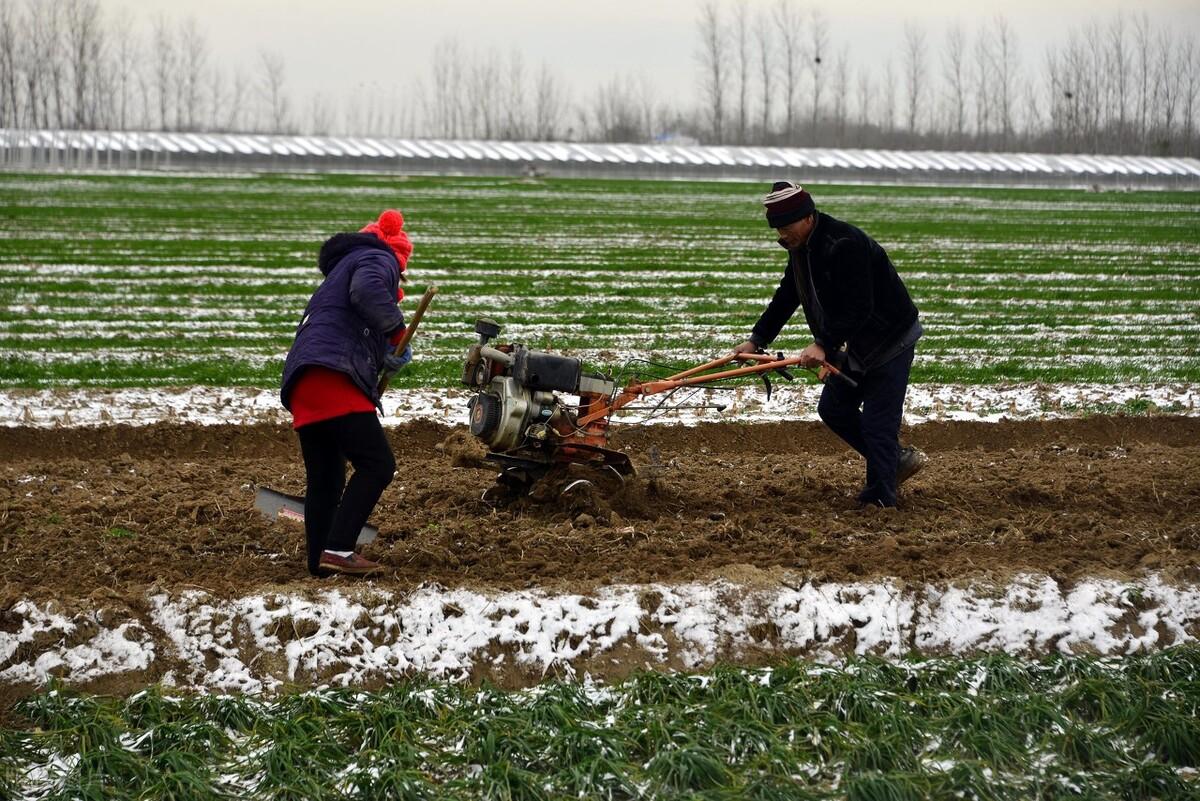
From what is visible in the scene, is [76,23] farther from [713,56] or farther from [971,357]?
[971,357]

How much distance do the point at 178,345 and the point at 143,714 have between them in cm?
956

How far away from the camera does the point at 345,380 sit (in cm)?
609

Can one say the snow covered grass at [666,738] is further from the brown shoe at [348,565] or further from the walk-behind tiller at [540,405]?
the walk-behind tiller at [540,405]

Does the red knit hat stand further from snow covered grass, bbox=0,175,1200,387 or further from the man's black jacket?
snow covered grass, bbox=0,175,1200,387

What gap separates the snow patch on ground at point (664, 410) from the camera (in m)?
10.6

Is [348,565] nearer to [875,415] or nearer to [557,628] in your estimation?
[557,628]

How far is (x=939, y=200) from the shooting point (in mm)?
43188

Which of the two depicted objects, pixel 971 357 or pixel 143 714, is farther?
pixel 971 357

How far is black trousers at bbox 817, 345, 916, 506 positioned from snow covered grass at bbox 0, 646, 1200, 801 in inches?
86.6

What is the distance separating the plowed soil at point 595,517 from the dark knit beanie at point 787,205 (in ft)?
5.42

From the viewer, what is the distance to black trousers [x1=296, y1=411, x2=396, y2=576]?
6.15 metres

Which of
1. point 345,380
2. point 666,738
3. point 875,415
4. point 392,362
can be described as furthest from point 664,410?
point 666,738

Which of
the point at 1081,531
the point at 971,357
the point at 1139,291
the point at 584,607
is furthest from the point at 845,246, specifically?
the point at 1139,291

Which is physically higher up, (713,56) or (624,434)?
(713,56)
